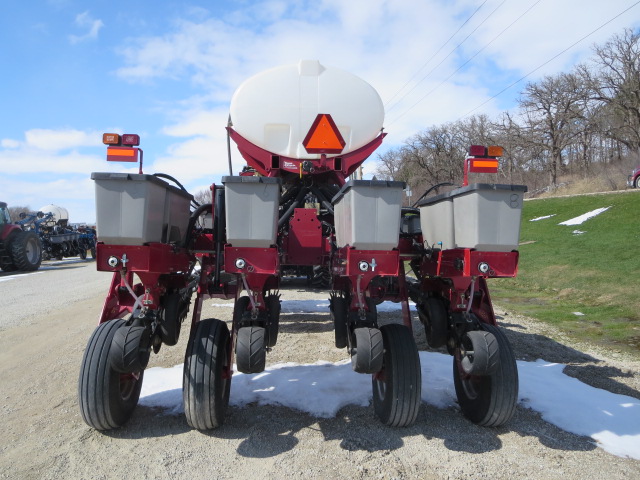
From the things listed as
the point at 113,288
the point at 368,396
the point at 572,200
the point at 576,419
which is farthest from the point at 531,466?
the point at 572,200

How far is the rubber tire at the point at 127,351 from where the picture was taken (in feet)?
9.29

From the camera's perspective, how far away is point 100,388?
10.0 feet

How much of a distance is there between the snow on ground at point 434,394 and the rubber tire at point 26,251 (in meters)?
14.0

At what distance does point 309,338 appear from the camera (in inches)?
240

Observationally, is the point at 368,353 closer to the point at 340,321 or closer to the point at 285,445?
the point at 285,445

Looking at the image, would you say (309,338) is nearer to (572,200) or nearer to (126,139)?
(126,139)

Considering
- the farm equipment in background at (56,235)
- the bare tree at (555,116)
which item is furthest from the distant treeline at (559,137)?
the farm equipment in background at (56,235)

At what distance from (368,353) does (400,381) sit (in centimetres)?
38

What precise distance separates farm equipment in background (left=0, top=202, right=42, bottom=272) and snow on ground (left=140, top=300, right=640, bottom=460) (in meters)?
14.0

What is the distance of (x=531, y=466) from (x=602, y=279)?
7926mm

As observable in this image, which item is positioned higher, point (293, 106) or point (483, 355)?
point (293, 106)

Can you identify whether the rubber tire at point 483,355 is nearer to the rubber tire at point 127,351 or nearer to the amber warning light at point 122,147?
the rubber tire at point 127,351

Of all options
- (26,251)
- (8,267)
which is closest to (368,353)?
(26,251)

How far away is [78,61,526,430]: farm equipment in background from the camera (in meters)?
2.87
